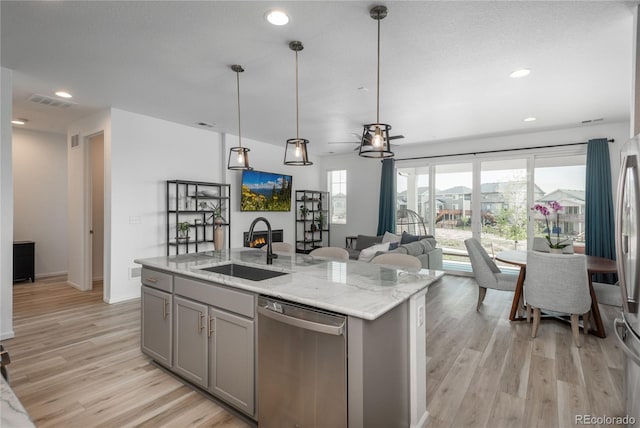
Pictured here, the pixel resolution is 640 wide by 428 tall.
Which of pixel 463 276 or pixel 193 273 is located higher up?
pixel 193 273

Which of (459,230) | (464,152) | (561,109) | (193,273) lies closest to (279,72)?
(193,273)

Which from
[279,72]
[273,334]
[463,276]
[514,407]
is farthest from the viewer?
[463,276]

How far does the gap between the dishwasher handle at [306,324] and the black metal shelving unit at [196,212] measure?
379 cm

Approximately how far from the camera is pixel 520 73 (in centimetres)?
326

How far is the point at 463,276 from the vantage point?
645 centimetres

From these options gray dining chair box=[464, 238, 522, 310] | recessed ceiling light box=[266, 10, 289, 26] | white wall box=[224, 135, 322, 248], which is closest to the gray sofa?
gray dining chair box=[464, 238, 522, 310]

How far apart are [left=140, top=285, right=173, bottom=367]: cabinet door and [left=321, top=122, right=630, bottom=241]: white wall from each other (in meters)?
5.73

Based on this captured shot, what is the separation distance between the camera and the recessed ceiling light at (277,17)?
2293 millimetres

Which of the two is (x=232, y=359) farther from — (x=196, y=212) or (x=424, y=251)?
(x=424, y=251)

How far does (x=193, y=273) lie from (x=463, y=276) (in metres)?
5.71

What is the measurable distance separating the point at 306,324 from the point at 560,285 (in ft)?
9.54

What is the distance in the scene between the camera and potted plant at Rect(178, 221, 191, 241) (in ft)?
16.9

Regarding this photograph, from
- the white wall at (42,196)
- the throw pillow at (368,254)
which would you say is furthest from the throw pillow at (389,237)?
the white wall at (42,196)

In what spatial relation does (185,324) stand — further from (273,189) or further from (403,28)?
(273,189)
